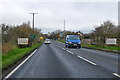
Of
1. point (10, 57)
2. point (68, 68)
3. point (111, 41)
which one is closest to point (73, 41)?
point (111, 41)

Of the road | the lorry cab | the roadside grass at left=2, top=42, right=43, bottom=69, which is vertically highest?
the lorry cab


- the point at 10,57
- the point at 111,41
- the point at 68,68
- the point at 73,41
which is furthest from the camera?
the point at 73,41

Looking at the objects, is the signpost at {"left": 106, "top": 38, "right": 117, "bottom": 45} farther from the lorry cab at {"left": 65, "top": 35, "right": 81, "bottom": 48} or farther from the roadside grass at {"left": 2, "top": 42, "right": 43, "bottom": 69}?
the roadside grass at {"left": 2, "top": 42, "right": 43, "bottom": 69}

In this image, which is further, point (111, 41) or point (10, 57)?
point (111, 41)

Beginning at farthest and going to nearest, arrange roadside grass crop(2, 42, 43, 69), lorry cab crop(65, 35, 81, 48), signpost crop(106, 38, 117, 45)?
lorry cab crop(65, 35, 81, 48) < signpost crop(106, 38, 117, 45) < roadside grass crop(2, 42, 43, 69)

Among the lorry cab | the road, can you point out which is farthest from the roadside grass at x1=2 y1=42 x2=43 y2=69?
the lorry cab

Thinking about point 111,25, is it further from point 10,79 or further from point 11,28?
point 10,79

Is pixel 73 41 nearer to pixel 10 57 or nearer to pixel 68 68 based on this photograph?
pixel 10 57

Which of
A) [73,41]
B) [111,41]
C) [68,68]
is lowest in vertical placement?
[68,68]

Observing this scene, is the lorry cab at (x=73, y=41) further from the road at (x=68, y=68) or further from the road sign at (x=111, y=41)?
the road at (x=68, y=68)

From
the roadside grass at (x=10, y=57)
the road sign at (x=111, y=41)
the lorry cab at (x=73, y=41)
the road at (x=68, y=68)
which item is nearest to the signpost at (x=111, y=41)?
the road sign at (x=111, y=41)

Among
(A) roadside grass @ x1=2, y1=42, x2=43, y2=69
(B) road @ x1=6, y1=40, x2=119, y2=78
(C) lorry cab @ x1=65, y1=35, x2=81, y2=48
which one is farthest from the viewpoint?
(C) lorry cab @ x1=65, y1=35, x2=81, y2=48

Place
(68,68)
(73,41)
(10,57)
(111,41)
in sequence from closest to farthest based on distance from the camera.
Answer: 1. (68,68)
2. (10,57)
3. (111,41)
4. (73,41)

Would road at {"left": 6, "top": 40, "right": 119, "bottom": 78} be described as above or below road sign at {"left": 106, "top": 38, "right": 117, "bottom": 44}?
below
